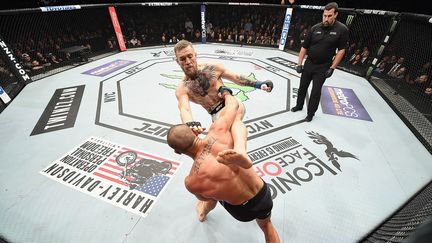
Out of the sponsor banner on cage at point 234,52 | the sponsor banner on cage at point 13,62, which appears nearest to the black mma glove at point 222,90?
Answer: the sponsor banner on cage at point 13,62

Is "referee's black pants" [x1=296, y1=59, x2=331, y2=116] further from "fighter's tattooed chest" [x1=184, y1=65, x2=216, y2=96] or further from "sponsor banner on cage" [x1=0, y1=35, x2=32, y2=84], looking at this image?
"sponsor banner on cage" [x1=0, y1=35, x2=32, y2=84]

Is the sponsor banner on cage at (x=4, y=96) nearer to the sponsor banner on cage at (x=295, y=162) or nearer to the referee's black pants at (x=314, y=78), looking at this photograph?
the sponsor banner on cage at (x=295, y=162)

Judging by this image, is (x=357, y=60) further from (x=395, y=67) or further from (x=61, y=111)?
(x=61, y=111)

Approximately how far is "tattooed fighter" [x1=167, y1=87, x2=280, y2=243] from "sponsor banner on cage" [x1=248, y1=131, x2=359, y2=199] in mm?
1095

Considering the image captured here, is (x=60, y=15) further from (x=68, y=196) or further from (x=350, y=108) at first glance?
(x=350, y=108)

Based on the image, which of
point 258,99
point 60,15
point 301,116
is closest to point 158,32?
point 60,15

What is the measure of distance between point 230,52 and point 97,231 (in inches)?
332

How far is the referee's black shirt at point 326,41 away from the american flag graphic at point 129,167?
306 centimetres

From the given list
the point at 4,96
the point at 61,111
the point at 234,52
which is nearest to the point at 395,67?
the point at 234,52

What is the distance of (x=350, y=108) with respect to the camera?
4.70 metres

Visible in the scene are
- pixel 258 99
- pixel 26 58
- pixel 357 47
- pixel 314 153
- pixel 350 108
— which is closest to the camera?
pixel 314 153

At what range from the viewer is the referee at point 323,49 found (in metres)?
3.53

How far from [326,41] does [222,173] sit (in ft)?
10.9

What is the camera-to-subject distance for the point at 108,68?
7.31m
